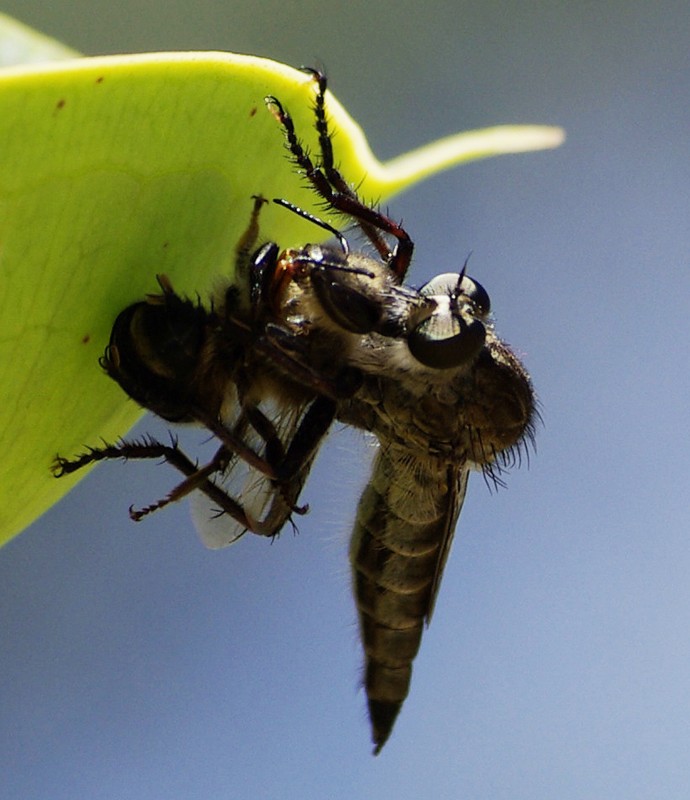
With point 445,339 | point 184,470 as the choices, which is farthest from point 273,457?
point 445,339

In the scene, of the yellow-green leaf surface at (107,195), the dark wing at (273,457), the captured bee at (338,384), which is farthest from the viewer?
the dark wing at (273,457)

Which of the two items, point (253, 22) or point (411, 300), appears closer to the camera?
point (411, 300)

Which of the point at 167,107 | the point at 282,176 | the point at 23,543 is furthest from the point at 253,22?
the point at 167,107

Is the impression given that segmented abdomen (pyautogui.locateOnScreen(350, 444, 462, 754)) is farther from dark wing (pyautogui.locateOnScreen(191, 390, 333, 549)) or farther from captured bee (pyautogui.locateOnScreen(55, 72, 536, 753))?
dark wing (pyautogui.locateOnScreen(191, 390, 333, 549))

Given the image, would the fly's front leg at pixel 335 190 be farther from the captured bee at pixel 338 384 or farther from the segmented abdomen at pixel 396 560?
the segmented abdomen at pixel 396 560

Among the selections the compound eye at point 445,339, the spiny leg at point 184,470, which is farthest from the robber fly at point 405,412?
the spiny leg at point 184,470

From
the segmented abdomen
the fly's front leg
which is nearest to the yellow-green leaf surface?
the fly's front leg

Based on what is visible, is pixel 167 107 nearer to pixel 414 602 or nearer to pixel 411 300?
pixel 411 300

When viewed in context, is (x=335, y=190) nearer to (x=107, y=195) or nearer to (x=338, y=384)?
(x=338, y=384)
